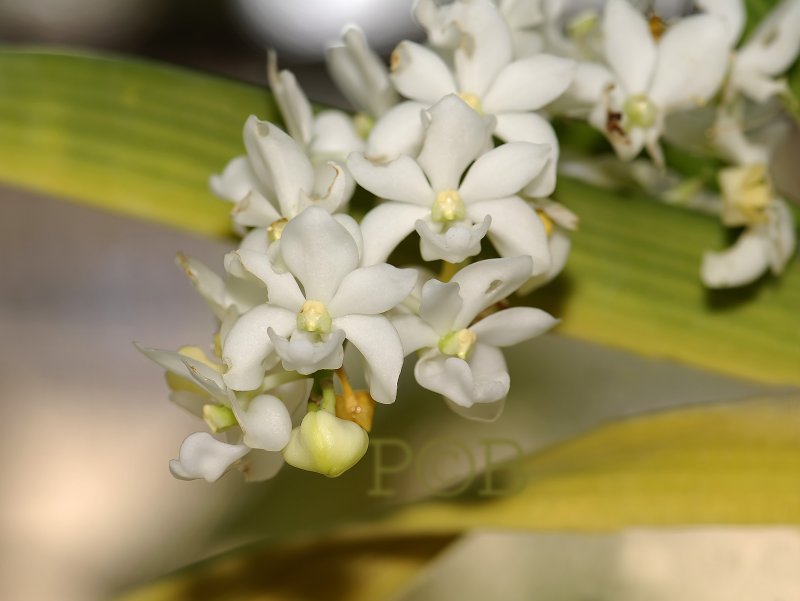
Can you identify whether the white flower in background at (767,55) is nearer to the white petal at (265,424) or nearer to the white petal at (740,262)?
the white petal at (740,262)

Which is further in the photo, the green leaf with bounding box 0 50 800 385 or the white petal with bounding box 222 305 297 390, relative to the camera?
the green leaf with bounding box 0 50 800 385

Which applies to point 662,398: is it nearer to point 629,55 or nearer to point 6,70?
point 629,55

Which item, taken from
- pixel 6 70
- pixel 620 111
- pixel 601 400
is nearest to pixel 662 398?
pixel 601 400

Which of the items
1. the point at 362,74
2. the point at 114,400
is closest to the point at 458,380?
the point at 362,74

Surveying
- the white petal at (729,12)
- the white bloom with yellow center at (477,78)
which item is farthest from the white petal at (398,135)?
the white petal at (729,12)

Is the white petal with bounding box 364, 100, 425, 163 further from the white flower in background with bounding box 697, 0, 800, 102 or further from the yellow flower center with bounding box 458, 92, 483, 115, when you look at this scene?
the white flower in background with bounding box 697, 0, 800, 102

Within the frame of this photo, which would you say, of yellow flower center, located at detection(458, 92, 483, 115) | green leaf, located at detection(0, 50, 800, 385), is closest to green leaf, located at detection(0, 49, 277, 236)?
green leaf, located at detection(0, 50, 800, 385)
